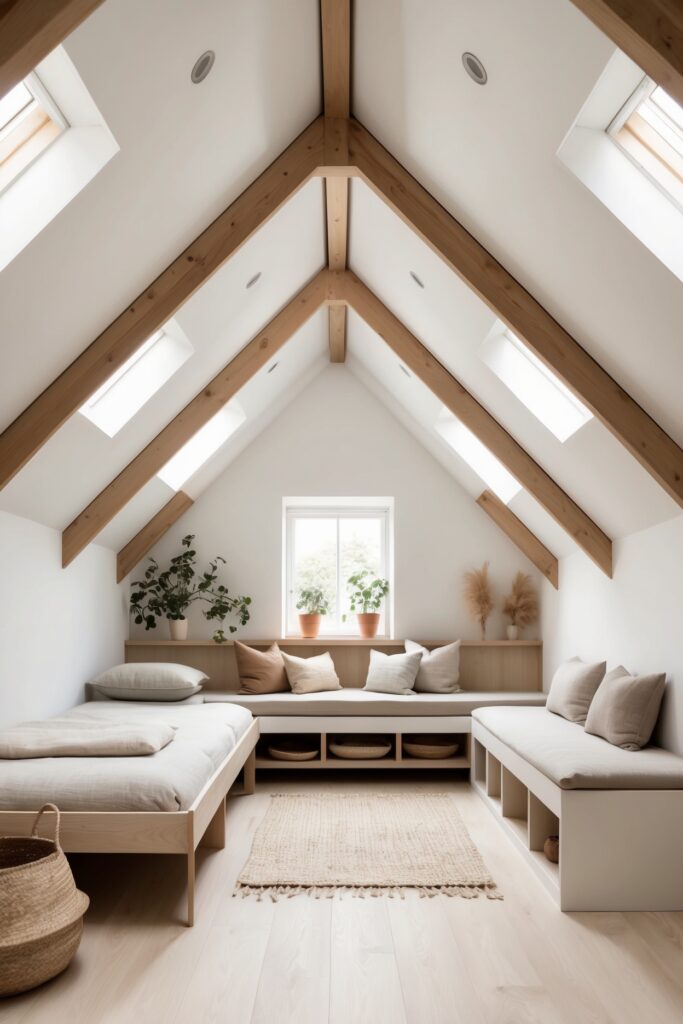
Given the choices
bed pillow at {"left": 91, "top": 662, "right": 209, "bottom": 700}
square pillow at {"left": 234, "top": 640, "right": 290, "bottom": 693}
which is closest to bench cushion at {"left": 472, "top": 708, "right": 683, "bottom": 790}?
square pillow at {"left": 234, "top": 640, "right": 290, "bottom": 693}

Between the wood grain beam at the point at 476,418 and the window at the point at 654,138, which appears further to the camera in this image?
the wood grain beam at the point at 476,418

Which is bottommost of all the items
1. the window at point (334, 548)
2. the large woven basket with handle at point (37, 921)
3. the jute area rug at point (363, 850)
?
the jute area rug at point (363, 850)

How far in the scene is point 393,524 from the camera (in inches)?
252

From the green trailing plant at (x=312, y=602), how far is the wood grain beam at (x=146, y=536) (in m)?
1.08

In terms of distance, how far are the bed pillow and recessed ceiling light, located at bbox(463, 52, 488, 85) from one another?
3.74 m

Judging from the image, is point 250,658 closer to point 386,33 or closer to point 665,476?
point 665,476

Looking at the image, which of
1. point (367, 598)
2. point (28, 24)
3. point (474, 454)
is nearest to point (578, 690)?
point (474, 454)

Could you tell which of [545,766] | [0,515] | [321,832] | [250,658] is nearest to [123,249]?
[0,515]

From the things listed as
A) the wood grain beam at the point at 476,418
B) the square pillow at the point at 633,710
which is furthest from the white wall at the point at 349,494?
the square pillow at the point at 633,710

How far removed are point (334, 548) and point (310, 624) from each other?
0.67 m

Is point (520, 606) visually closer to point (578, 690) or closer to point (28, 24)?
point (578, 690)

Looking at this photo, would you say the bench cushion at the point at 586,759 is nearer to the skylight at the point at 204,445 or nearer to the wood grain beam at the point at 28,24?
the skylight at the point at 204,445

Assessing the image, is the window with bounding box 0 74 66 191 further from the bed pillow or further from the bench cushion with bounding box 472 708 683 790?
the bed pillow

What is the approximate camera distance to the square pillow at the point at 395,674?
573 cm
